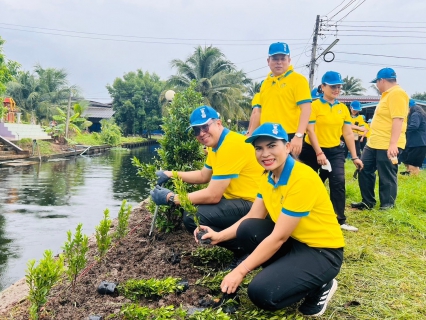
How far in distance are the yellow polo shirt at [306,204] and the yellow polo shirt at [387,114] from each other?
9.72 feet

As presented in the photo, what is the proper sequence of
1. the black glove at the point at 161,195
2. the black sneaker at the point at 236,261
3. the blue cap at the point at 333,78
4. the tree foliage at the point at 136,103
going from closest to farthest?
the black sneaker at the point at 236,261, the black glove at the point at 161,195, the blue cap at the point at 333,78, the tree foliage at the point at 136,103

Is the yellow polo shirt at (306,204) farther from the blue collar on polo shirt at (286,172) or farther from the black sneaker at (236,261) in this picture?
the black sneaker at (236,261)

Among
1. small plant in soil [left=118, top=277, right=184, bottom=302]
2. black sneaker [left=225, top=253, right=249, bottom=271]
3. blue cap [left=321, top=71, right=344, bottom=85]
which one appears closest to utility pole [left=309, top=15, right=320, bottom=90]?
blue cap [left=321, top=71, right=344, bottom=85]

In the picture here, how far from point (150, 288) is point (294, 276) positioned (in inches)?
39.6

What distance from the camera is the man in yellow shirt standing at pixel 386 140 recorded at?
4594mm

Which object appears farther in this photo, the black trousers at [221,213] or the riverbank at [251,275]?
the black trousers at [221,213]

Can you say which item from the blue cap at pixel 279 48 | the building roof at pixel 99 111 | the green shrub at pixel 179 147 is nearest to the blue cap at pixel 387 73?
the blue cap at pixel 279 48

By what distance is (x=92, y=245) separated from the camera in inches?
183

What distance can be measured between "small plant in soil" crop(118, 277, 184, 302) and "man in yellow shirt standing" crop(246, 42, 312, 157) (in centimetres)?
179

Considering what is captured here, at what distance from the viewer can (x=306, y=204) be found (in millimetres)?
2162

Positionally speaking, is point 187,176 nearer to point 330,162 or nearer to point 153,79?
point 330,162

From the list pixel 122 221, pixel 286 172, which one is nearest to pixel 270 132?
pixel 286 172

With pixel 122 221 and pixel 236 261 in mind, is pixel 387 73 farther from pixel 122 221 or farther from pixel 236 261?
pixel 122 221

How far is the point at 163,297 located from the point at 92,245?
246 centimetres
